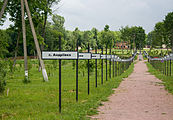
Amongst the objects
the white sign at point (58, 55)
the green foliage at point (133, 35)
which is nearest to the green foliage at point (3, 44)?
the white sign at point (58, 55)

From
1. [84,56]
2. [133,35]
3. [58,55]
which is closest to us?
[58,55]

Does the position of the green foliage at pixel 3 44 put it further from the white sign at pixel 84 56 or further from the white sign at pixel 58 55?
the white sign at pixel 58 55

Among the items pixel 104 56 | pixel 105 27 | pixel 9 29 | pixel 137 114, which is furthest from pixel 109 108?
pixel 105 27

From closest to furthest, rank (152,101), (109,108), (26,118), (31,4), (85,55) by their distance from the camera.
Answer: (26,118) < (109,108) < (152,101) < (85,55) < (31,4)

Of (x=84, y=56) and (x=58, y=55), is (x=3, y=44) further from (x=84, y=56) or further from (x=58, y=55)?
(x=58, y=55)

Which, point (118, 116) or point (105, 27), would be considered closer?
point (118, 116)

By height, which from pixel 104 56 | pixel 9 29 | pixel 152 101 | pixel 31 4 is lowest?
pixel 152 101

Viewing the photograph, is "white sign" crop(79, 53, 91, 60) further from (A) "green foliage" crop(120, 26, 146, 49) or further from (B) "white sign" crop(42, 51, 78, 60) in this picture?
(A) "green foliage" crop(120, 26, 146, 49)

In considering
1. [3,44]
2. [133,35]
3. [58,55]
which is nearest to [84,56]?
[58,55]

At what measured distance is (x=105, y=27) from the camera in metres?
144

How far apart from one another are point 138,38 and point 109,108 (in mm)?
127069

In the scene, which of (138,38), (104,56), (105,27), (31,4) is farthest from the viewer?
(105,27)

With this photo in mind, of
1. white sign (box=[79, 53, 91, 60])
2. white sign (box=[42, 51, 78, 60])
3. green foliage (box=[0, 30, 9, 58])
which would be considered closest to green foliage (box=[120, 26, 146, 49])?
green foliage (box=[0, 30, 9, 58])

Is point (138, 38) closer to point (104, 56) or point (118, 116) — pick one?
point (104, 56)
